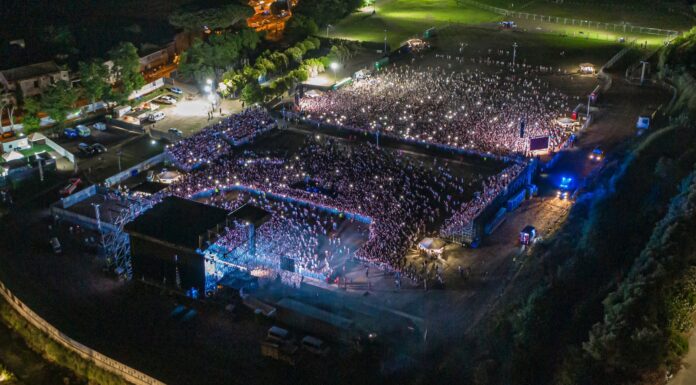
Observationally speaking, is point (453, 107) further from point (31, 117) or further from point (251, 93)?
point (31, 117)

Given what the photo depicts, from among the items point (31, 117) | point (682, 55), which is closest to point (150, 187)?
point (31, 117)

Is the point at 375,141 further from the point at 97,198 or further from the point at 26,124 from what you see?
the point at 26,124

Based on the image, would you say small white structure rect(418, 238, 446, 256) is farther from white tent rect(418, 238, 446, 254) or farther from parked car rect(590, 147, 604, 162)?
parked car rect(590, 147, 604, 162)

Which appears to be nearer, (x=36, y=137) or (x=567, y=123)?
(x=567, y=123)

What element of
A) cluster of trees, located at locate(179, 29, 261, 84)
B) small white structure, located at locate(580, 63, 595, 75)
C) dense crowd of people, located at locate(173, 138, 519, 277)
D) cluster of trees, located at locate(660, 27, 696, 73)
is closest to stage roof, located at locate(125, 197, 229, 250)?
dense crowd of people, located at locate(173, 138, 519, 277)

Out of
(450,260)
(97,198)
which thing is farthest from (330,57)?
(450,260)

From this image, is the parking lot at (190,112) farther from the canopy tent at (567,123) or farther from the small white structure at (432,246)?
the canopy tent at (567,123)
